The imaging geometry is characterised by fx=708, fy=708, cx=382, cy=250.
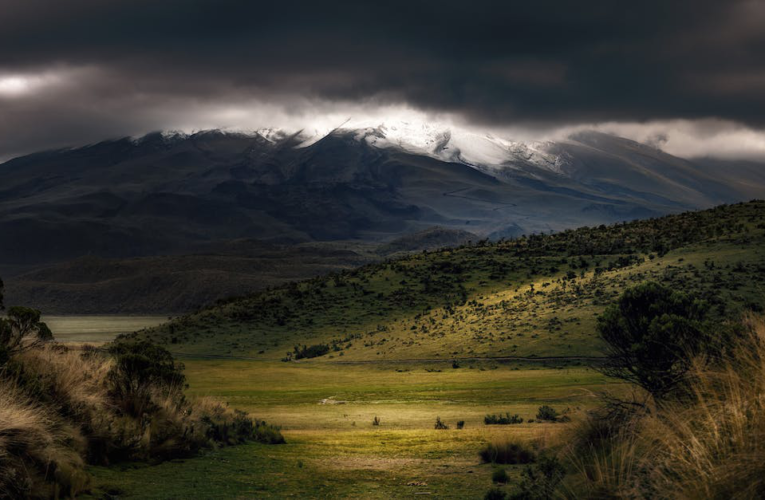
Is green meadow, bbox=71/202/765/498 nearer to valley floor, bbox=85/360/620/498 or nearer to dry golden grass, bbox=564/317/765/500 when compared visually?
valley floor, bbox=85/360/620/498

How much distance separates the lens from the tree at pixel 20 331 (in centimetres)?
1304

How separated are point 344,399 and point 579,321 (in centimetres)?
2164

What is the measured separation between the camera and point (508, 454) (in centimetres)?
1502

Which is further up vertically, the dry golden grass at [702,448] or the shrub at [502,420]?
the dry golden grass at [702,448]

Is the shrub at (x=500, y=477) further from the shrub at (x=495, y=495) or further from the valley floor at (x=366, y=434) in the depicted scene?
the shrub at (x=495, y=495)

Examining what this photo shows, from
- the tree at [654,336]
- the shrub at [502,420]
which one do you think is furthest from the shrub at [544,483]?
the shrub at [502,420]

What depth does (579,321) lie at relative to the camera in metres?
49.1

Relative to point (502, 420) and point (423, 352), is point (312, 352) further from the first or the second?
point (502, 420)

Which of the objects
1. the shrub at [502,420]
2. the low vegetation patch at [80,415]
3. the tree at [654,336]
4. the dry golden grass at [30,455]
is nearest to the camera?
the dry golden grass at [30,455]

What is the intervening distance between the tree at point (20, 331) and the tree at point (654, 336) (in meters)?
11.1

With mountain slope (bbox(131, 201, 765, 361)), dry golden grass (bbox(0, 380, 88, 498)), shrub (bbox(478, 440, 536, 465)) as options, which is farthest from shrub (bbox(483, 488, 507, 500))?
mountain slope (bbox(131, 201, 765, 361))

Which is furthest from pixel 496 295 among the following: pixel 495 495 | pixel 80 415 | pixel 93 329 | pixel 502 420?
pixel 93 329

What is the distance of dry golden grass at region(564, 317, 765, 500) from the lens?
6590mm

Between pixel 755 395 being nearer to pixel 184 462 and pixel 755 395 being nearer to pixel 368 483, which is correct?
pixel 368 483
